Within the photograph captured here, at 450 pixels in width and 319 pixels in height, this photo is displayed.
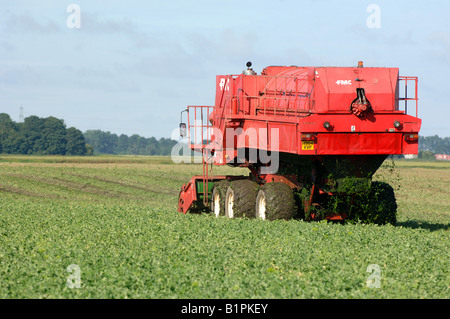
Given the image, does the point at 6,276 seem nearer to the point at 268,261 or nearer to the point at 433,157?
the point at 268,261

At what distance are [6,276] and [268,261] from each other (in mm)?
4144

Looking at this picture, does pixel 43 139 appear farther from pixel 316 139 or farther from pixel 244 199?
pixel 316 139

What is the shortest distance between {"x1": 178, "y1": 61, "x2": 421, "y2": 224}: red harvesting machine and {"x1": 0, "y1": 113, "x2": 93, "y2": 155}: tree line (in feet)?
395

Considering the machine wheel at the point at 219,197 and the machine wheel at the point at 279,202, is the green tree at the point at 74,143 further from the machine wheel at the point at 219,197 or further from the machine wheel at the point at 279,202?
the machine wheel at the point at 279,202

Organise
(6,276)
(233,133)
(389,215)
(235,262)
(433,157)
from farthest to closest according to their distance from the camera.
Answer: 1. (433,157)
2. (233,133)
3. (389,215)
4. (235,262)
5. (6,276)

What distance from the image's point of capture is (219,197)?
19047mm

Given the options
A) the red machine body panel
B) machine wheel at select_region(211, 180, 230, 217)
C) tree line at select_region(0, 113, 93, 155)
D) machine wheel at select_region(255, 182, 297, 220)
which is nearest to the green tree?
tree line at select_region(0, 113, 93, 155)

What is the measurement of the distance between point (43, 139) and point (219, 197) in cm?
12238

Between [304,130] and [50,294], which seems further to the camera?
[304,130]

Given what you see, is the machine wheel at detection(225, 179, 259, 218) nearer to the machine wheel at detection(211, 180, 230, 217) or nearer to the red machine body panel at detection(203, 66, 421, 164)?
the machine wheel at detection(211, 180, 230, 217)

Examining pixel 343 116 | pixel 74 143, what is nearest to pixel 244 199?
pixel 343 116

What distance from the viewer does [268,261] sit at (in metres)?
10.8

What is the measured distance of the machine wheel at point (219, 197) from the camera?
A: 18766 mm
